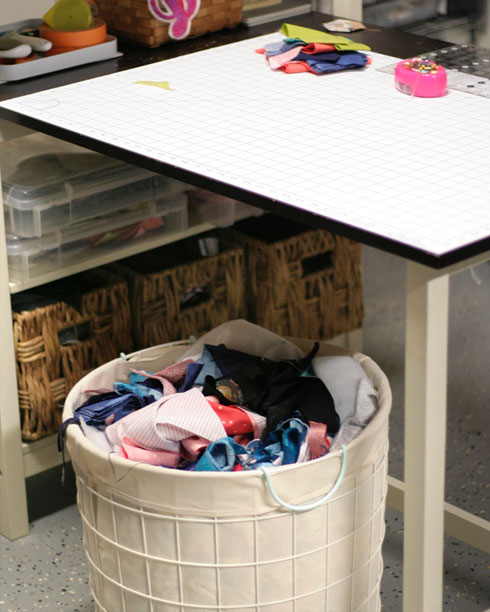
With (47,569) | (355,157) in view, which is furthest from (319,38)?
(47,569)

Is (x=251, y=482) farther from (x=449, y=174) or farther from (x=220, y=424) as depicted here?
(x=449, y=174)

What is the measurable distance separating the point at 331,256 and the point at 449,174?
3.24 feet

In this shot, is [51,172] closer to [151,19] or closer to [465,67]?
[151,19]

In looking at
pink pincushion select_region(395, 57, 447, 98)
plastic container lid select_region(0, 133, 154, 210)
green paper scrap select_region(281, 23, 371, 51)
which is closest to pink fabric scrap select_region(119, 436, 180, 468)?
plastic container lid select_region(0, 133, 154, 210)

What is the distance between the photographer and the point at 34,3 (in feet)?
7.52

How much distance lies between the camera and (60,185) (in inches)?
77.5

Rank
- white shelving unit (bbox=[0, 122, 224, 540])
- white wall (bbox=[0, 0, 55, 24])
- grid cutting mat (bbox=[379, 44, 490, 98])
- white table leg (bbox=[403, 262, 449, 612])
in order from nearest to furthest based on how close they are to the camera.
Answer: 1. white table leg (bbox=[403, 262, 449, 612])
2. grid cutting mat (bbox=[379, 44, 490, 98])
3. white shelving unit (bbox=[0, 122, 224, 540])
4. white wall (bbox=[0, 0, 55, 24])

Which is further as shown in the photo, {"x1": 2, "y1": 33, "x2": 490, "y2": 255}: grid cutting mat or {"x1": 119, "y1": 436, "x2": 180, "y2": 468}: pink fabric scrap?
{"x1": 119, "y1": 436, "x2": 180, "y2": 468}: pink fabric scrap

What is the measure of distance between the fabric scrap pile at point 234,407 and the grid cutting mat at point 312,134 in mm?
332

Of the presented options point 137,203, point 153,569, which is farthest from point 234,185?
point 137,203

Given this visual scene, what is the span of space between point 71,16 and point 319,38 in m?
0.46

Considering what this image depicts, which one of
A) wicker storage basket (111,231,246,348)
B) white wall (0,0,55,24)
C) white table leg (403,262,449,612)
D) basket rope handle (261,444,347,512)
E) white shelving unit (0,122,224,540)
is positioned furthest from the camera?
white wall (0,0,55,24)

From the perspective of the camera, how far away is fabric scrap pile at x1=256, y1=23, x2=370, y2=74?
1902 millimetres

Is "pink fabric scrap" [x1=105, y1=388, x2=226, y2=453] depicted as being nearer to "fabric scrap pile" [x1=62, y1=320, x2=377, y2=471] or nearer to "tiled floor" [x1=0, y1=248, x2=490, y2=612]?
"fabric scrap pile" [x1=62, y1=320, x2=377, y2=471]
